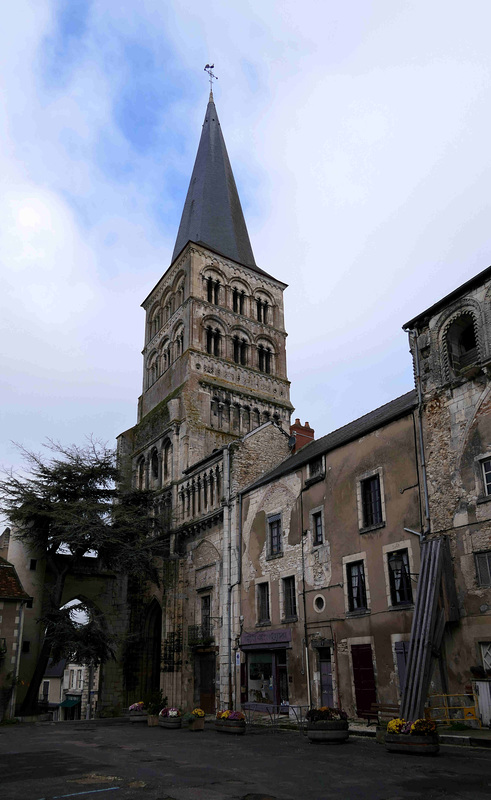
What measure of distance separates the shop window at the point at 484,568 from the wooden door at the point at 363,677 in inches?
200

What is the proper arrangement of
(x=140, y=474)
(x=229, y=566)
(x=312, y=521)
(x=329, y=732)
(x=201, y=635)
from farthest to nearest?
(x=140, y=474)
(x=201, y=635)
(x=229, y=566)
(x=312, y=521)
(x=329, y=732)

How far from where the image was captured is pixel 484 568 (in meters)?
18.1

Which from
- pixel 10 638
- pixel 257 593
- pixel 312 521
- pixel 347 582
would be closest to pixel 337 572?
pixel 347 582

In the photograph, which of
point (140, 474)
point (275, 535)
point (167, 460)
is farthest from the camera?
point (140, 474)

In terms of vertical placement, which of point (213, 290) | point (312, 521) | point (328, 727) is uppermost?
point (213, 290)

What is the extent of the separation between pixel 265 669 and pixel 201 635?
5852mm

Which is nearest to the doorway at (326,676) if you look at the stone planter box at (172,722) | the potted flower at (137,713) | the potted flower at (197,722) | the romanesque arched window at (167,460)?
the potted flower at (197,722)

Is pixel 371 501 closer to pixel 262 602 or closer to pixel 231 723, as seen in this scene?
pixel 262 602

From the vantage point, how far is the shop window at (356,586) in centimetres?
2225

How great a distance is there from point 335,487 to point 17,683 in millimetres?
17767

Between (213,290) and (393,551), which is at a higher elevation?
(213,290)

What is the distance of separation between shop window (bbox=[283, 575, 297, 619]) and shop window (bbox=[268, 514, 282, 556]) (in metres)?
1.43

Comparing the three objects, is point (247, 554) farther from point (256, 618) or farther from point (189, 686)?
point (189, 686)

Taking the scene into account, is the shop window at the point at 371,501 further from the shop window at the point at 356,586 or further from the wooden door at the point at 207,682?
the wooden door at the point at 207,682
